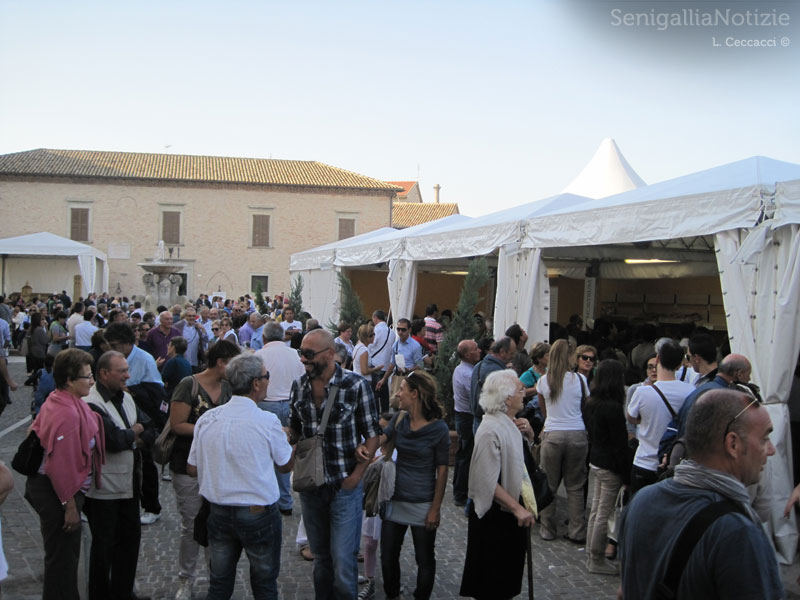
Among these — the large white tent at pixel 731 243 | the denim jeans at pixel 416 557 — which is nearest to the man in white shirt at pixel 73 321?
the large white tent at pixel 731 243

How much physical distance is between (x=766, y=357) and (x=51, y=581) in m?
4.75

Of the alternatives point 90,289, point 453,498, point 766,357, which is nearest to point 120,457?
point 453,498

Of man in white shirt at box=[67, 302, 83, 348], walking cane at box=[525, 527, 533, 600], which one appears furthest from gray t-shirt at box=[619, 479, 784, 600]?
man in white shirt at box=[67, 302, 83, 348]

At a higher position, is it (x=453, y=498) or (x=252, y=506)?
(x=252, y=506)

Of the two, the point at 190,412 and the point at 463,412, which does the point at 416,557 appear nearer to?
the point at 190,412

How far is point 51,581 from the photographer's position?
11.5 feet

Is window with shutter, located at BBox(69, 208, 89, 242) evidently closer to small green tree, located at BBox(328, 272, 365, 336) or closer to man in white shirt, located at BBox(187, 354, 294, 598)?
small green tree, located at BBox(328, 272, 365, 336)

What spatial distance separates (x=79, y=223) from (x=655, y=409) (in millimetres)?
40471

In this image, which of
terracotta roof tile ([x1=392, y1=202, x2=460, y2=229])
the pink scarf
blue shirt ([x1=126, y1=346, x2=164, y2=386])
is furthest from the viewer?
terracotta roof tile ([x1=392, y1=202, x2=460, y2=229])

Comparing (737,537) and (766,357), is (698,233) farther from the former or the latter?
(737,537)

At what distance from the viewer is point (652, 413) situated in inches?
176

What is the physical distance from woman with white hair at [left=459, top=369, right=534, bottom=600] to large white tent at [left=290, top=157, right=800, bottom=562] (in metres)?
2.24

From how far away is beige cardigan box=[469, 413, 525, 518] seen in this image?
11.8ft

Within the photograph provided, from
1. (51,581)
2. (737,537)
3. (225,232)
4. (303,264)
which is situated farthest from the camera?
(225,232)
